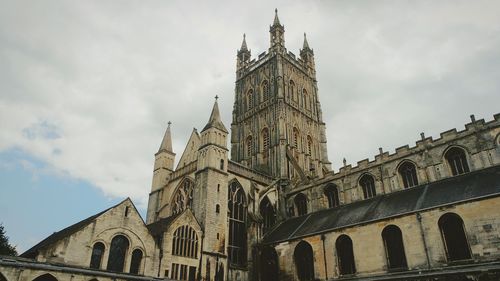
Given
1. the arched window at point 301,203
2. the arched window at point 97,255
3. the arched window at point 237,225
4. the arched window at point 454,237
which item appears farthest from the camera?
the arched window at point 301,203

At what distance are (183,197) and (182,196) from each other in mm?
264

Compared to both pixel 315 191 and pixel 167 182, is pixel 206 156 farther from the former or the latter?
pixel 315 191

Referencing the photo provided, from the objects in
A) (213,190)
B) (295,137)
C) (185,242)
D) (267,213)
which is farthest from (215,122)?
(295,137)

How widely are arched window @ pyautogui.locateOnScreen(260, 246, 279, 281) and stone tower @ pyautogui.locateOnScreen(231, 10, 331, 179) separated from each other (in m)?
11.4

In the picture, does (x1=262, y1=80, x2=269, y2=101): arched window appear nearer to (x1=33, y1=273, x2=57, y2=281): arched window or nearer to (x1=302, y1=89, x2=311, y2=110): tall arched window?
(x1=302, y1=89, x2=311, y2=110): tall arched window

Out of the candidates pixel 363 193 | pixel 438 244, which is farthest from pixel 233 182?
pixel 438 244

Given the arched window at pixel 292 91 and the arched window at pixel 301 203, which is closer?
the arched window at pixel 301 203

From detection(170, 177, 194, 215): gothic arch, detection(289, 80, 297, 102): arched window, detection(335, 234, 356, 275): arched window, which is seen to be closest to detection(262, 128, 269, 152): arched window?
detection(289, 80, 297, 102): arched window

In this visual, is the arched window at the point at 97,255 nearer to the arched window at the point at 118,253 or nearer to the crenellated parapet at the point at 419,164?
the arched window at the point at 118,253

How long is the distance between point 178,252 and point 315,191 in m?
14.5

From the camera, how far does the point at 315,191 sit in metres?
34.7

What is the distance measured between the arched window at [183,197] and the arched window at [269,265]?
26.7 feet

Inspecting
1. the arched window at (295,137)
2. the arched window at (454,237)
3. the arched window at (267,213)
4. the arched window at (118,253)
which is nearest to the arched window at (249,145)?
the arched window at (295,137)

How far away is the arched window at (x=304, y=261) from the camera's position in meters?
26.7
